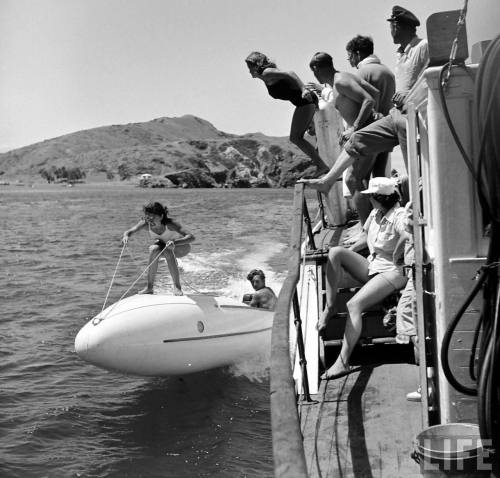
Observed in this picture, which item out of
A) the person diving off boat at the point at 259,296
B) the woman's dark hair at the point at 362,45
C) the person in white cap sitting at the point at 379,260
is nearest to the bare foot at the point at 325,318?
the person in white cap sitting at the point at 379,260

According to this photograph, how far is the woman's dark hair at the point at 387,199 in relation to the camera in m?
5.48

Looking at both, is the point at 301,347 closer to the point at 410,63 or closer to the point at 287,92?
the point at 410,63

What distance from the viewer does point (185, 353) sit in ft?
33.7

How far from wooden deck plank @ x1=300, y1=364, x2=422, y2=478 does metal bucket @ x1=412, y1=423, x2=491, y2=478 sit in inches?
20.0

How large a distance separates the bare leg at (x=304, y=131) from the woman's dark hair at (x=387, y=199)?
12.3 feet

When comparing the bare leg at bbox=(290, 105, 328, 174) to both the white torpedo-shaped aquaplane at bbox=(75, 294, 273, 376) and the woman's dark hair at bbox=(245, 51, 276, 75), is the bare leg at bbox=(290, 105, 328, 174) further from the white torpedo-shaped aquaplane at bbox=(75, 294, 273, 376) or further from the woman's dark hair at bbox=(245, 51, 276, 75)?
the white torpedo-shaped aquaplane at bbox=(75, 294, 273, 376)

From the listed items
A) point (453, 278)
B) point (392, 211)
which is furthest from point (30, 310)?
point (453, 278)

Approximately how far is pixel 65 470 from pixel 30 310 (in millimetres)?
10567

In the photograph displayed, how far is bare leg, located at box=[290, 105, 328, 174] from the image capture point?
9086 millimetres

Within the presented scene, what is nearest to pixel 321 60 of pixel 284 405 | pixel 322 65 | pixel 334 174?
pixel 322 65

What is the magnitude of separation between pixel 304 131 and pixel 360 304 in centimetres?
442

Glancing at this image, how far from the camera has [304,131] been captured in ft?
30.8

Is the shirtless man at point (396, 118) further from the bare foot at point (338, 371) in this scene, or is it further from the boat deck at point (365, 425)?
the boat deck at point (365, 425)

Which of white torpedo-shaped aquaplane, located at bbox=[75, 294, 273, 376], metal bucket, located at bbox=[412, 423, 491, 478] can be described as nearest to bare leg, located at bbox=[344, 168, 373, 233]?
white torpedo-shaped aquaplane, located at bbox=[75, 294, 273, 376]
